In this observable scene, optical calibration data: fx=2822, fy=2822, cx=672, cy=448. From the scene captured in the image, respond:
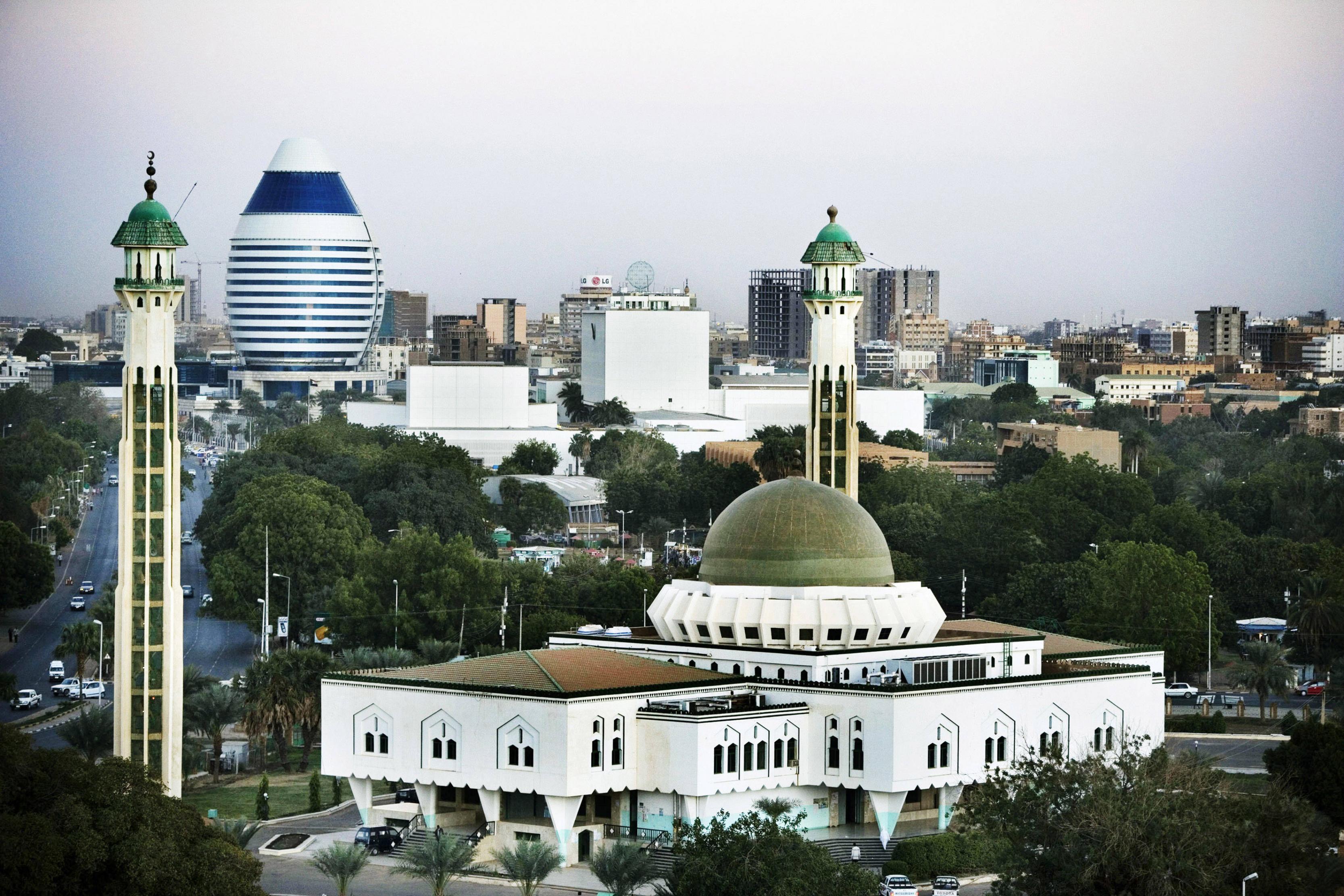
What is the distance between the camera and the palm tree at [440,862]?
55.7 metres

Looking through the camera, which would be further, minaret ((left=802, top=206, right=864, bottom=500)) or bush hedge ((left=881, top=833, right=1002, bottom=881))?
minaret ((left=802, top=206, right=864, bottom=500))

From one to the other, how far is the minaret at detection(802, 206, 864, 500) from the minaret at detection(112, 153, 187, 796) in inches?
793

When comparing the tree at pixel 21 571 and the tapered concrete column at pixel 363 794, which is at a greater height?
the tree at pixel 21 571

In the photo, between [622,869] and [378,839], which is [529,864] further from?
[378,839]

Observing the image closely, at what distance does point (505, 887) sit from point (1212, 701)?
112 ft

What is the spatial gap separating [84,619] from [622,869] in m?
51.6

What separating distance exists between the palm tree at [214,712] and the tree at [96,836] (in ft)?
81.2

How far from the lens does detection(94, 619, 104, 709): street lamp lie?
274 ft

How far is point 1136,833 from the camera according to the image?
5044cm

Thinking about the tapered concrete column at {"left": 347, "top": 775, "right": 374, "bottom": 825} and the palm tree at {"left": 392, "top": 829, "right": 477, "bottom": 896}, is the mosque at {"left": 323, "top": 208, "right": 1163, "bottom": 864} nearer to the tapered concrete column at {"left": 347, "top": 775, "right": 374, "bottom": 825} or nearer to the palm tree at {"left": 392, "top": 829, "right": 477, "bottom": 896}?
the tapered concrete column at {"left": 347, "top": 775, "right": 374, "bottom": 825}

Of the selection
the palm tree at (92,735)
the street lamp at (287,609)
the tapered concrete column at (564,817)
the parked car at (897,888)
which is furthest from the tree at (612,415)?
the parked car at (897,888)

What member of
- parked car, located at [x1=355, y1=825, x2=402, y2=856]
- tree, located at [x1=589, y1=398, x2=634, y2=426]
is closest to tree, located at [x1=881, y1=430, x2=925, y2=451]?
tree, located at [x1=589, y1=398, x2=634, y2=426]

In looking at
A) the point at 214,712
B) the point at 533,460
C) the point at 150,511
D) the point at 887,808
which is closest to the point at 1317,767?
the point at 887,808

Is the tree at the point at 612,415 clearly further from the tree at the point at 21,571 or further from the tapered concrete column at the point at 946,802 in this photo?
the tapered concrete column at the point at 946,802
